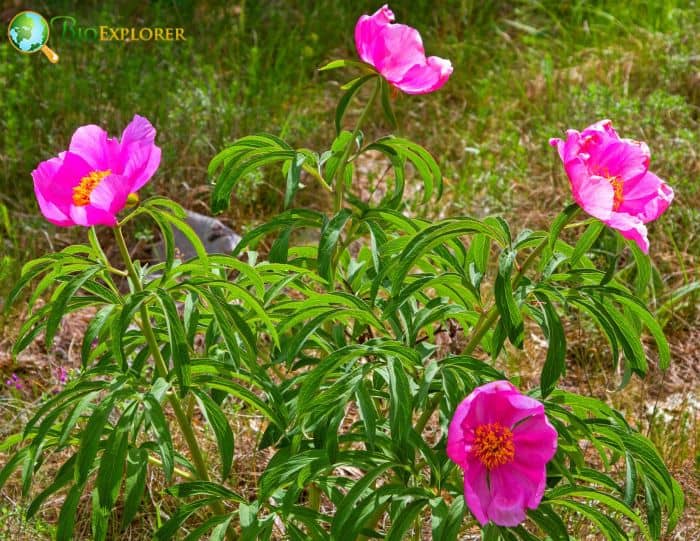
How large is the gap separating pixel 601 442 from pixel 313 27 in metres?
3.43

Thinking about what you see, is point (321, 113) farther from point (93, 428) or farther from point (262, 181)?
point (93, 428)

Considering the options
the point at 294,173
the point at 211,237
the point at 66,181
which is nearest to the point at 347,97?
→ the point at 294,173

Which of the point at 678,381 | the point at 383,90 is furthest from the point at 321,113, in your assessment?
the point at 383,90

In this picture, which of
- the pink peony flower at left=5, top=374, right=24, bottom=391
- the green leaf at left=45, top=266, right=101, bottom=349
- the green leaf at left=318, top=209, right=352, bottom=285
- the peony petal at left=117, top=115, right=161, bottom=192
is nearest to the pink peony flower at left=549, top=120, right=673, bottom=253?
the green leaf at left=318, top=209, right=352, bottom=285

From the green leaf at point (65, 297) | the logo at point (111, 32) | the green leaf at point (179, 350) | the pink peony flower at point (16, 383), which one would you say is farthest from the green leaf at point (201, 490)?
the logo at point (111, 32)

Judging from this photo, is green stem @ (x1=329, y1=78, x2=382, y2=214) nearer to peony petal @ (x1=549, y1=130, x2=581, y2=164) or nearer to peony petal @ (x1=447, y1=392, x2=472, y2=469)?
peony petal @ (x1=549, y1=130, x2=581, y2=164)

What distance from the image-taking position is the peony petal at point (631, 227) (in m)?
1.44

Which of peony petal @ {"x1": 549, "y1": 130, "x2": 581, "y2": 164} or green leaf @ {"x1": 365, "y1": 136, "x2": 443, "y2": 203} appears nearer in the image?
peony petal @ {"x1": 549, "y1": 130, "x2": 581, "y2": 164}

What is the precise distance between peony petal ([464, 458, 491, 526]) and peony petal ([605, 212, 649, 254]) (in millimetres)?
394

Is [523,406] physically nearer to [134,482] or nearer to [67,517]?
[134,482]

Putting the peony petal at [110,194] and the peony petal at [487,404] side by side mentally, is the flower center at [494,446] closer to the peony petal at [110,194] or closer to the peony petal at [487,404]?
the peony petal at [487,404]

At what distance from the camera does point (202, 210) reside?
3703 millimetres

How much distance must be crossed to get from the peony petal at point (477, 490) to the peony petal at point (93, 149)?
711mm

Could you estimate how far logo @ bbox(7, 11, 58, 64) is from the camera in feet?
13.4
